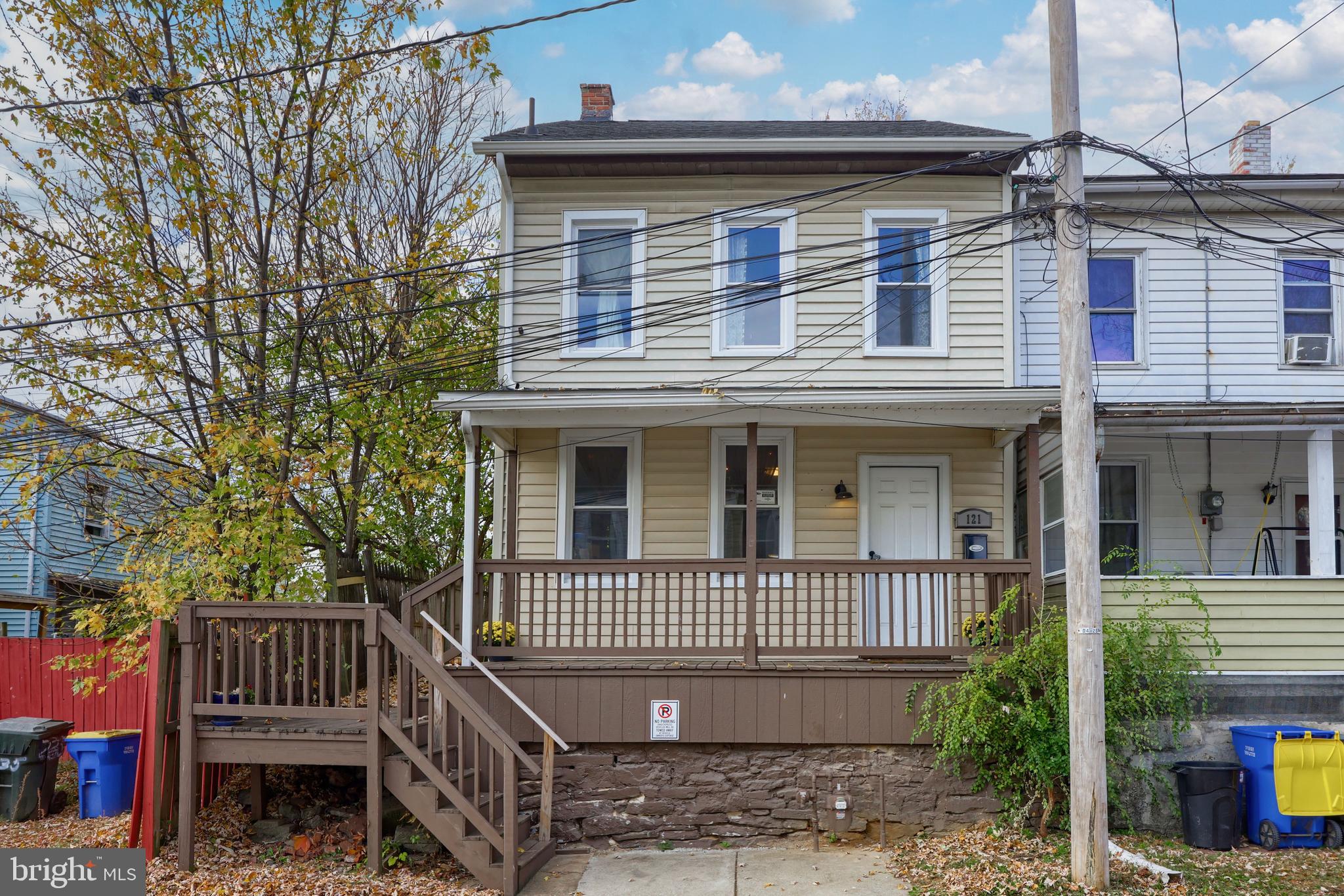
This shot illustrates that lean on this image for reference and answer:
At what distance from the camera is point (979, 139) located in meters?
10.5

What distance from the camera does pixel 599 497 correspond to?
11156 millimetres

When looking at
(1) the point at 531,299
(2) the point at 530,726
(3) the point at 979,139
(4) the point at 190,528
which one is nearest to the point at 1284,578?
(3) the point at 979,139

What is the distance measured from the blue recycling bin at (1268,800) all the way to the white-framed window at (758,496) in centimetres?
458

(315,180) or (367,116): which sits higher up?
(367,116)

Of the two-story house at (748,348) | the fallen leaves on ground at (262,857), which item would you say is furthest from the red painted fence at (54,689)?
the two-story house at (748,348)

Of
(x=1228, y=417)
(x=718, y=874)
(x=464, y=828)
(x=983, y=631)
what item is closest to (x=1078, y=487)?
(x=983, y=631)

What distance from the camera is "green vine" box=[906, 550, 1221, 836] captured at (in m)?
8.24

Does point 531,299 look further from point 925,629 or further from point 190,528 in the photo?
point 925,629

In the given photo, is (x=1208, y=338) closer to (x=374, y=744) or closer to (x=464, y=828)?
(x=464, y=828)

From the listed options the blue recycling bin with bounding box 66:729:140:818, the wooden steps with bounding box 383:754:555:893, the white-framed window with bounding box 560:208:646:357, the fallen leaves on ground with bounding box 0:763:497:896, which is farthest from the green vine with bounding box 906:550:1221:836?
the blue recycling bin with bounding box 66:729:140:818

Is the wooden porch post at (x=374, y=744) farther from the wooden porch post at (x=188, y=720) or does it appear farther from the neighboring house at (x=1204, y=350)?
the neighboring house at (x=1204, y=350)

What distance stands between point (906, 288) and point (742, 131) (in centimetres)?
267

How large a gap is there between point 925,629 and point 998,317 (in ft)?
11.2

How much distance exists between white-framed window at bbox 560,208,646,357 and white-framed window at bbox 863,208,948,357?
2472 millimetres
